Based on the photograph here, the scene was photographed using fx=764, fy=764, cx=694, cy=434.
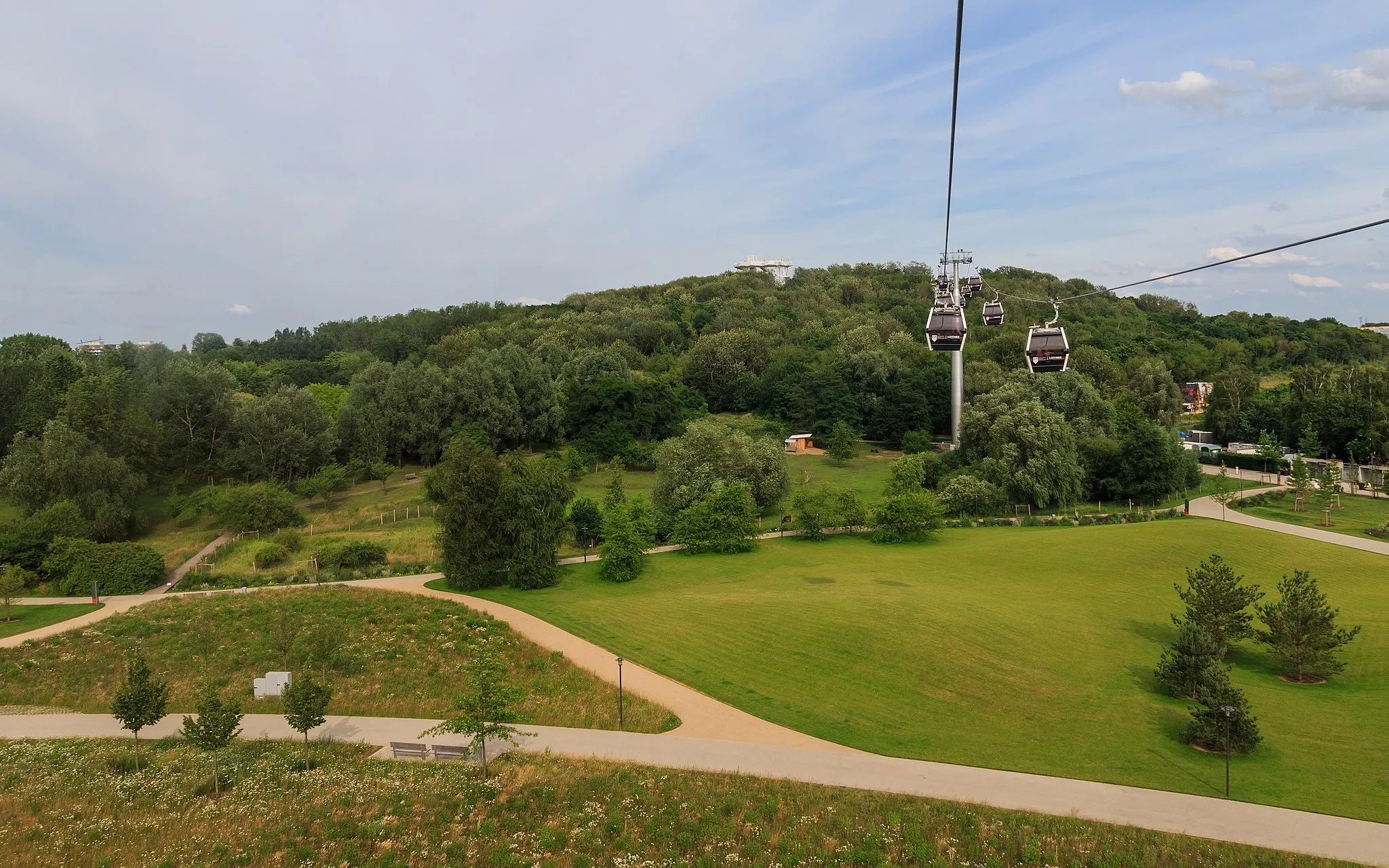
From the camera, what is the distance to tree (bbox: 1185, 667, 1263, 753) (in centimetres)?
1792

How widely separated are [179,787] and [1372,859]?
2351 centimetres

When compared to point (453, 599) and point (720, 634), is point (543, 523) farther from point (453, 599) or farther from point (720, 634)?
point (720, 634)

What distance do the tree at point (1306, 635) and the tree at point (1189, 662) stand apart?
231 centimetres

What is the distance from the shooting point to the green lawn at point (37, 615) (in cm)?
2992

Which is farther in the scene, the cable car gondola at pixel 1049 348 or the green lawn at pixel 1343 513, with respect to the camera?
the green lawn at pixel 1343 513

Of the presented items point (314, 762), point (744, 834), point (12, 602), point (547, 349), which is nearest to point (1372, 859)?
point (744, 834)

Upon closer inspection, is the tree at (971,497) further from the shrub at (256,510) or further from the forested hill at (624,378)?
the shrub at (256,510)

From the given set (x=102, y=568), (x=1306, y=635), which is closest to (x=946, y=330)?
(x=1306, y=635)

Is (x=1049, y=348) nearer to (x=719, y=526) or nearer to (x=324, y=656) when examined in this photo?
(x=719, y=526)

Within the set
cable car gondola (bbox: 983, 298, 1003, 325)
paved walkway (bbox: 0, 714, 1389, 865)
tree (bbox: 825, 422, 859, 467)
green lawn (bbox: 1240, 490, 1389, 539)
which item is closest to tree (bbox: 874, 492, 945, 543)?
cable car gondola (bbox: 983, 298, 1003, 325)

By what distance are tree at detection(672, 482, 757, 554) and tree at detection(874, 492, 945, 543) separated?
7304 mm

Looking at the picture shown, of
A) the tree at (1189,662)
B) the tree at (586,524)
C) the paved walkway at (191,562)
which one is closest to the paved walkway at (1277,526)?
the tree at (1189,662)

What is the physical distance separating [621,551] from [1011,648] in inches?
677

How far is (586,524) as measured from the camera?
137ft
